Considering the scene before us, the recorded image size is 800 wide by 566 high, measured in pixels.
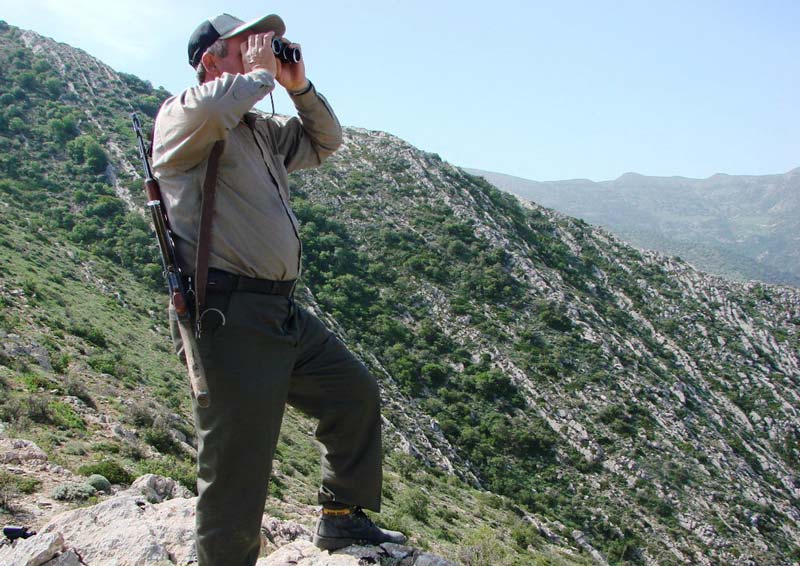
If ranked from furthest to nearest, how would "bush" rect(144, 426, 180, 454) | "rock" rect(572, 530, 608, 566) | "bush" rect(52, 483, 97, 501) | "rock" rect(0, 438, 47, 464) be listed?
"rock" rect(572, 530, 608, 566)
"bush" rect(144, 426, 180, 454)
"rock" rect(0, 438, 47, 464)
"bush" rect(52, 483, 97, 501)

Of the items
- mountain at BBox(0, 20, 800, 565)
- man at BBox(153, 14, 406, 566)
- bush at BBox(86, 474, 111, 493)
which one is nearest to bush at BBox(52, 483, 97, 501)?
mountain at BBox(0, 20, 800, 565)

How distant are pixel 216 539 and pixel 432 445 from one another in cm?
2151

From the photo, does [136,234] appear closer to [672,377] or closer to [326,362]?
[672,377]

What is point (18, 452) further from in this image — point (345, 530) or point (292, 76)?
point (292, 76)

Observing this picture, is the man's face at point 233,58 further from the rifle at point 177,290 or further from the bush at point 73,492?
the bush at point 73,492

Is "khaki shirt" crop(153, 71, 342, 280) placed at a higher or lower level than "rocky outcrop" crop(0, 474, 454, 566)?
higher

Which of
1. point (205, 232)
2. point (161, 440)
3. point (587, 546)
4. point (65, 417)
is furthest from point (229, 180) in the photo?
point (587, 546)

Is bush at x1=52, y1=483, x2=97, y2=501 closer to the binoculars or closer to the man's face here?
the man's face

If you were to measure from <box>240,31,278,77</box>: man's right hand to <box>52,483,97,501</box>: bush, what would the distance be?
388cm

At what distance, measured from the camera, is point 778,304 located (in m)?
44.3

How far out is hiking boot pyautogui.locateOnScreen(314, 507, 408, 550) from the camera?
351 centimetres

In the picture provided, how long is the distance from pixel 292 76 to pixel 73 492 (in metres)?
3.88

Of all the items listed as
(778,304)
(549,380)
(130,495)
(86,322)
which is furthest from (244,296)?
(778,304)

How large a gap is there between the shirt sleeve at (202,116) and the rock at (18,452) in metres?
4.16
